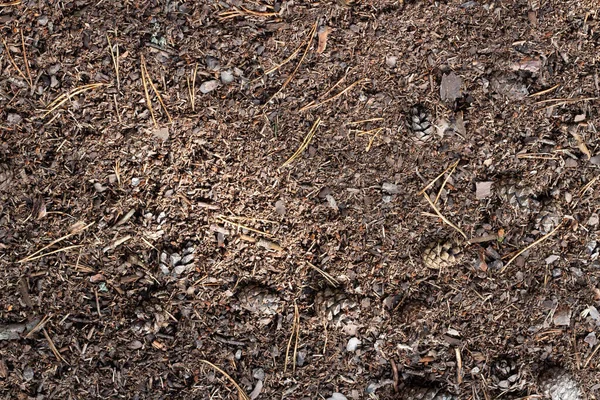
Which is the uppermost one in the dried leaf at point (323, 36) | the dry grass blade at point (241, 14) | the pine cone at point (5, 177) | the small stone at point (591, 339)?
the dry grass blade at point (241, 14)

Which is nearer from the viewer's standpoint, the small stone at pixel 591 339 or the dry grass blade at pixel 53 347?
the dry grass blade at pixel 53 347

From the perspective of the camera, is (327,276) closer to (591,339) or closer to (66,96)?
(591,339)

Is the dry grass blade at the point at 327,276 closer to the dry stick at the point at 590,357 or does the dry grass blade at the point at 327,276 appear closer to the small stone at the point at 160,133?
the small stone at the point at 160,133

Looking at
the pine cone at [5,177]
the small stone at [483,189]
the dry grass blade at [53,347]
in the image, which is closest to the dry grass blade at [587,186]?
the small stone at [483,189]

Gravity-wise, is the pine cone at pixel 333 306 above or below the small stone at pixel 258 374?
above

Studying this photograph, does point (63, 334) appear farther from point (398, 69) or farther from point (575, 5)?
point (575, 5)

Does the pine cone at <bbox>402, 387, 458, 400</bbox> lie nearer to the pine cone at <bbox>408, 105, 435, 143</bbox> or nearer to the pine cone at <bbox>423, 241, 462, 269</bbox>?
the pine cone at <bbox>423, 241, 462, 269</bbox>

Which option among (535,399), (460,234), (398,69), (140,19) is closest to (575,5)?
(398,69)

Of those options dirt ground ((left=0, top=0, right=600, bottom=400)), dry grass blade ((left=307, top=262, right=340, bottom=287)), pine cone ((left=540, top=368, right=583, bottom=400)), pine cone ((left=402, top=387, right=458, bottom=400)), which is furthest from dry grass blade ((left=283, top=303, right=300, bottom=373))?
pine cone ((left=540, top=368, right=583, bottom=400))
